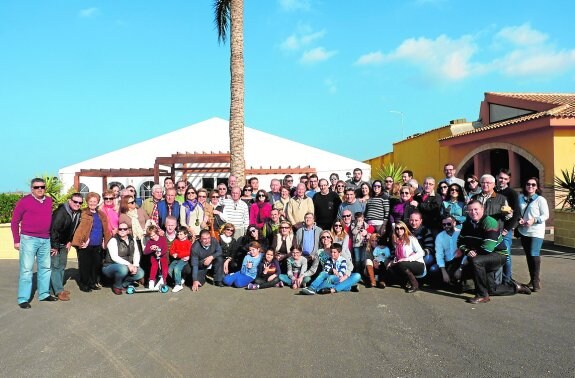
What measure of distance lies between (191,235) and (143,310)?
2094 millimetres

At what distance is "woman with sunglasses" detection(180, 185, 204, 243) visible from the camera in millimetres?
8398

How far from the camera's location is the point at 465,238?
6.73 meters

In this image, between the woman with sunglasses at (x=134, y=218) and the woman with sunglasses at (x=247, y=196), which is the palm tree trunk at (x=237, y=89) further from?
the woman with sunglasses at (x=134, y=218)

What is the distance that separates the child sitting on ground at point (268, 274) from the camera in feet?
24.9

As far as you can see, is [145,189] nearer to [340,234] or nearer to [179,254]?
[179,254]

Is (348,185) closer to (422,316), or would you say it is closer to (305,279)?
(305,279)

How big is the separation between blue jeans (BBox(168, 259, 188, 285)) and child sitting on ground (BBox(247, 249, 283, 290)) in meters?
1.16

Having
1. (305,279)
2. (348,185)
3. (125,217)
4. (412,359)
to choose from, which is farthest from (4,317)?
(348,185)

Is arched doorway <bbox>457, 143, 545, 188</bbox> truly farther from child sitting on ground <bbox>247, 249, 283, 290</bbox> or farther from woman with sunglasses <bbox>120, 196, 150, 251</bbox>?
woman with sunglasses <bbox>120, 196, 150, 251</bbox>

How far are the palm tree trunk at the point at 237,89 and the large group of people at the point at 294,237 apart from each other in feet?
12.1

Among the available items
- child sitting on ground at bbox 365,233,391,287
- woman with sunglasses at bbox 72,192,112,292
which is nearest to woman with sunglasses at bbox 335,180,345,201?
child sitting on ground at bbox 365,233,391,287

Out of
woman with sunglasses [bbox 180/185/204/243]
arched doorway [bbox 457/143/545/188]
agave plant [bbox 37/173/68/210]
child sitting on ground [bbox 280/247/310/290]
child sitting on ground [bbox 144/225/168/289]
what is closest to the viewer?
child sitting on ground [bbox 280/247/310/290]

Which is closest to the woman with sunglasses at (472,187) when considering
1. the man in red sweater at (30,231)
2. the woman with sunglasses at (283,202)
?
the woman with sunglasses at (283,202)

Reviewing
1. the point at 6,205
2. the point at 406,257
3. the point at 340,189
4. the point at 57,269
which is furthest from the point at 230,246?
the point at 6,205
